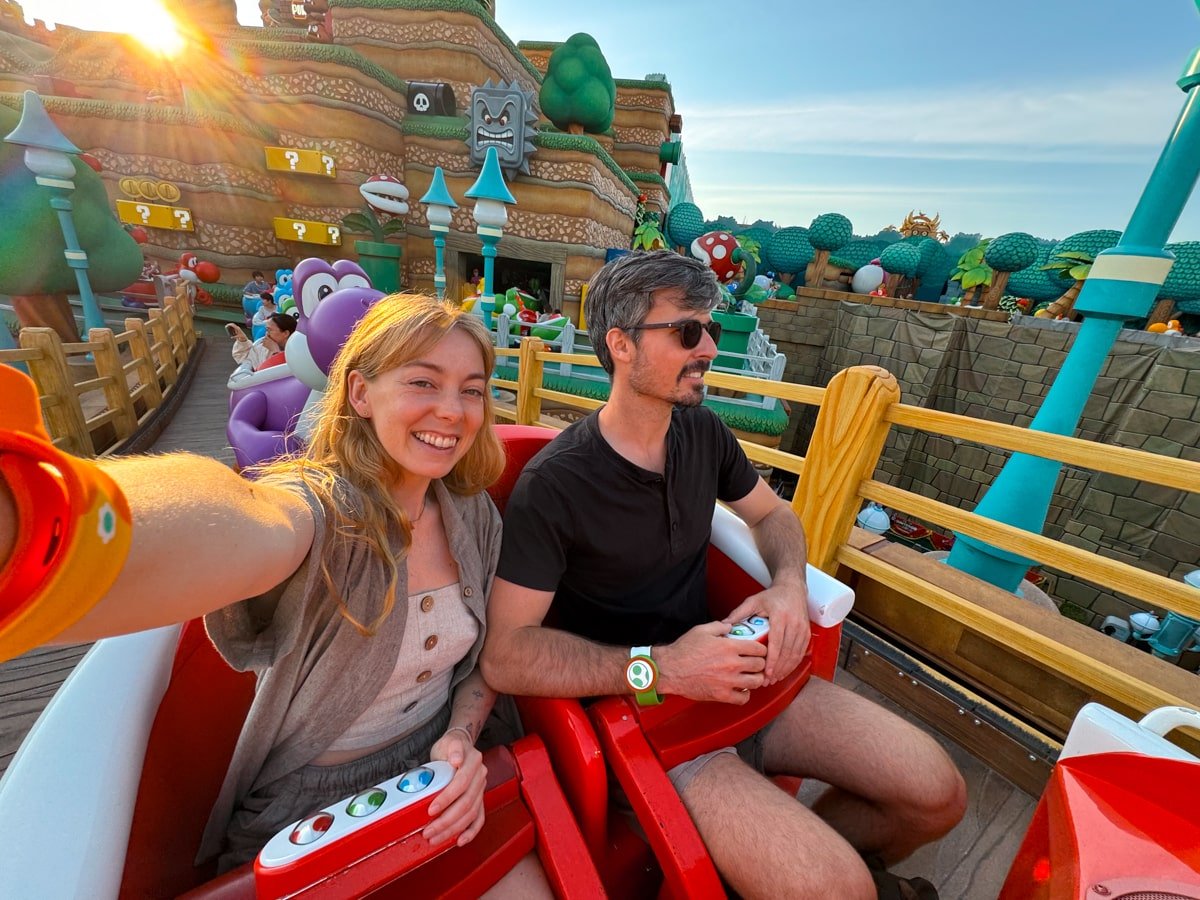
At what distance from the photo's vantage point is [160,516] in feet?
1.67

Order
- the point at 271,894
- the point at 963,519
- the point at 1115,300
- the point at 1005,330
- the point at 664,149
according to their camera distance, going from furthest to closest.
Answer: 1. the point at 664,149
2. the point at 1005,330
3. the point at 1115,300
4. the point at 963,519
5. the point at 271,894

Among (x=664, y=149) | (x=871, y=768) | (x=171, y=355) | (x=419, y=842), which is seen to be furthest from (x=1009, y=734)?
(x=664, y=149)

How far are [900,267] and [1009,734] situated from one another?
15740mm

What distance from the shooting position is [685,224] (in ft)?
51.5

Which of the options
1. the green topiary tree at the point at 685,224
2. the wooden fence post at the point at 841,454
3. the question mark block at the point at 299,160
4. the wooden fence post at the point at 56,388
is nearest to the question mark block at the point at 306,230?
the question mark block at the point at 299,160

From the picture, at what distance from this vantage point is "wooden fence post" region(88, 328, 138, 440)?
4.41m

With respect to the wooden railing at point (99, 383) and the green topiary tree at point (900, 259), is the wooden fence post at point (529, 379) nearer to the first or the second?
the wooden railing at point (99, 383)

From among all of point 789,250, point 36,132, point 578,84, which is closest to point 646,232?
point 578,84

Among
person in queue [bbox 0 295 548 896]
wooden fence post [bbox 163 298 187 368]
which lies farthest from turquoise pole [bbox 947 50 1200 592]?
wooden fence post [bbox 163 298 187 368]

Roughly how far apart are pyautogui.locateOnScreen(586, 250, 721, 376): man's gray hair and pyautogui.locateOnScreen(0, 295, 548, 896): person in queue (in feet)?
1.56

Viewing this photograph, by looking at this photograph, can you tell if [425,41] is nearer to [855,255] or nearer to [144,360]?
[144,360]

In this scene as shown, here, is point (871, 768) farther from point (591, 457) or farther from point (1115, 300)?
point (1115, 300)

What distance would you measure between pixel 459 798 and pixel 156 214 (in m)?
15.7

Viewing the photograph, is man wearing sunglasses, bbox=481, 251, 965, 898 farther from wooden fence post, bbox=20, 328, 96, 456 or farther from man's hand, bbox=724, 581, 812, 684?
wooden fence post, bbox=20, 328, 96, 456
